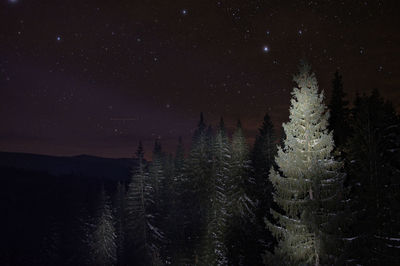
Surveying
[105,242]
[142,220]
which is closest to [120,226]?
[105,242]

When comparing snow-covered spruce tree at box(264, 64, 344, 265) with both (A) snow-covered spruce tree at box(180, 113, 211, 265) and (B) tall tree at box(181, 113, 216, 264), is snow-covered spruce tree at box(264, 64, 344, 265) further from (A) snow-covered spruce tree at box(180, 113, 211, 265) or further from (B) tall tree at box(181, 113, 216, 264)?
(B) tall tree at box(181, 113, 216, 264)

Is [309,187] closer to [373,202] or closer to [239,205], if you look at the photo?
[373,202]

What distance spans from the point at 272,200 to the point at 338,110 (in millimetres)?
10055

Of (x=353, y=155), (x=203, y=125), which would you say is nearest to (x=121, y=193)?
(x=203, y=125)

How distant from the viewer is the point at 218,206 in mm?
31531

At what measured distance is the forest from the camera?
12.6 m

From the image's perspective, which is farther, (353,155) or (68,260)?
(68,260)

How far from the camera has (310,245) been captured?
12406 millimetres

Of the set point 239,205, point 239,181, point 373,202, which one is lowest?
point 239,205

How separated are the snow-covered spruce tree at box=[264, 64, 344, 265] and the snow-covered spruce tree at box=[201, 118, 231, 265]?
17.4 meters

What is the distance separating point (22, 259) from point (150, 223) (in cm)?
5328

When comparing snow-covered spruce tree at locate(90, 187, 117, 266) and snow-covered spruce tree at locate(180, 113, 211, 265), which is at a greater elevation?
snow-covered spruce tree at locate(180, 113, 211, 265)

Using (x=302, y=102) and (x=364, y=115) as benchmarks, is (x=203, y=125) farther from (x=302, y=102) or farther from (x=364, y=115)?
(x=302, y=102)

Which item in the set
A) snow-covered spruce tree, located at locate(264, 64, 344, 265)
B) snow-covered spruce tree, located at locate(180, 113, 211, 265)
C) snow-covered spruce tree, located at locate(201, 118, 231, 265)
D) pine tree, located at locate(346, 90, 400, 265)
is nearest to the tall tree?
snow-covered spruce tree, located at locate(180, 113, 211, 265)
